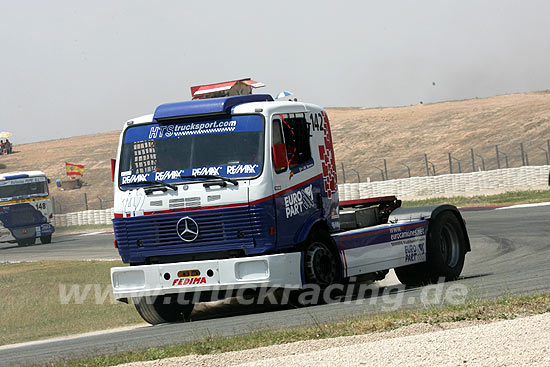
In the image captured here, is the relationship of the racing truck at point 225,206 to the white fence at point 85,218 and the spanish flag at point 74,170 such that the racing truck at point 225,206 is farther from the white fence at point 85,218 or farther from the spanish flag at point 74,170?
the spanish flag at point 74,170

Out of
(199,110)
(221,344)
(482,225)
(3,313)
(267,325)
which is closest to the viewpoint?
(221,344)

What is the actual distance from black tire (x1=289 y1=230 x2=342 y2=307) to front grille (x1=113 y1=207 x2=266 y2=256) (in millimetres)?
916

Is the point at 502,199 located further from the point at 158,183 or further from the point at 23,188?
the point at 158,183

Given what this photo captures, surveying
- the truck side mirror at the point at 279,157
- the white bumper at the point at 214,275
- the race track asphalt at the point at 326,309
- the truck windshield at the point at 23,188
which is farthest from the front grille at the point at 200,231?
the truck windshield at the point at 23,188

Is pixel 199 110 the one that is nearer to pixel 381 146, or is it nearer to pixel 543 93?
pixel 381 146

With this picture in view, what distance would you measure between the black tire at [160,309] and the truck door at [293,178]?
79.1 inches

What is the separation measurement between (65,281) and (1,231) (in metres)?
18.6

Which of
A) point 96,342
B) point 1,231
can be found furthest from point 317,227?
point 1,231

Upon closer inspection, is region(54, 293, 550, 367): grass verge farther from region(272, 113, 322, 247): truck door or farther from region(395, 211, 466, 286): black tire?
region(395, 211, 466, 286): black tire

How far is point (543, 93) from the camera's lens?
85125 millimetres

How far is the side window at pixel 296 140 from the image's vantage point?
11523 mm

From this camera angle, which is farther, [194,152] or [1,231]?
[1,231]

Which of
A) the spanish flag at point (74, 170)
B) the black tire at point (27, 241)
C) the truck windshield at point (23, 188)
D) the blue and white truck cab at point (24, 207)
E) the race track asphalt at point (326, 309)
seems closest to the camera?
the race track asphalt at point (326, 309)

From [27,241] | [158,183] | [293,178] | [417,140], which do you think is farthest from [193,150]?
[417,140]
